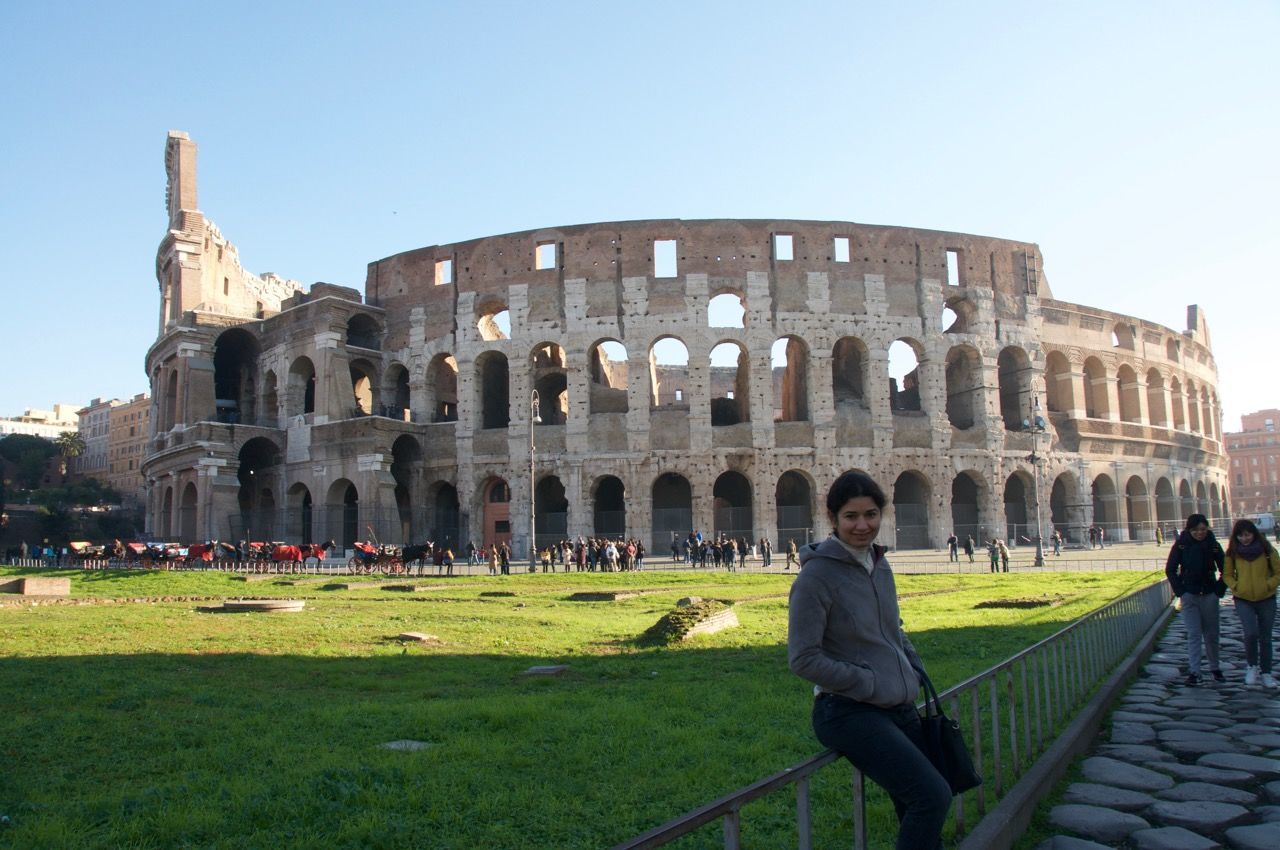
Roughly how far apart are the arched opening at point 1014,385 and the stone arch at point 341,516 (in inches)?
1020

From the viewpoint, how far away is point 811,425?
3522cm

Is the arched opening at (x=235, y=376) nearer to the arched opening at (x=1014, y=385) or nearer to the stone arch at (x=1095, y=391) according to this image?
the arched opening at (x=1014, y=385)

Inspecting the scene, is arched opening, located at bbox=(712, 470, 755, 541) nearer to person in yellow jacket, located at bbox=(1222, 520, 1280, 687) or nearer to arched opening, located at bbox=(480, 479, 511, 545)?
arched opening, located at bbox=(480, 479, 511, 545)

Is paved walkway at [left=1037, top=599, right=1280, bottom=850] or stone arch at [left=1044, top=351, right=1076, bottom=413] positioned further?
stone arch at [left=1044, top=351, right=1076, bottom=413]

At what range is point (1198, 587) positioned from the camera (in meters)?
8.38

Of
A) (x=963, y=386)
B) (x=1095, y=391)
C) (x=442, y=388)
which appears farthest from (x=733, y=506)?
(x=1095, y=391)

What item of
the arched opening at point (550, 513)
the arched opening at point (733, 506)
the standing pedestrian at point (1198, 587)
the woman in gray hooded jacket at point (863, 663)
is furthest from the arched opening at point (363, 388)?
the woman in gray hooded jacket at point (863, 663)

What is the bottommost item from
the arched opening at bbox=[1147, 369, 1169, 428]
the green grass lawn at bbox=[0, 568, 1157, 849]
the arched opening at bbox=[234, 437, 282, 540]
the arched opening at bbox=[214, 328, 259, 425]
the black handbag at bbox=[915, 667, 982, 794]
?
the green grass lawn at bbox=[0, 568, 1157, 849]

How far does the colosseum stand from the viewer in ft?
115

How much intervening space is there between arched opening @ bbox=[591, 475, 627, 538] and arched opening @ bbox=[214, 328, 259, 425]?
1641 centimetres

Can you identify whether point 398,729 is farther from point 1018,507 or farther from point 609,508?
point 1018,507

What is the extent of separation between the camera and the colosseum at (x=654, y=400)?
35.1m

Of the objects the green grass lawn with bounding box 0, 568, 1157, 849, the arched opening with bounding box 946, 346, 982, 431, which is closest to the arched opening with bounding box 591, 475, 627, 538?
the arched opening with bounding box 946, 346, 982, 431

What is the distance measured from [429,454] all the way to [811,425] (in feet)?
48.0
